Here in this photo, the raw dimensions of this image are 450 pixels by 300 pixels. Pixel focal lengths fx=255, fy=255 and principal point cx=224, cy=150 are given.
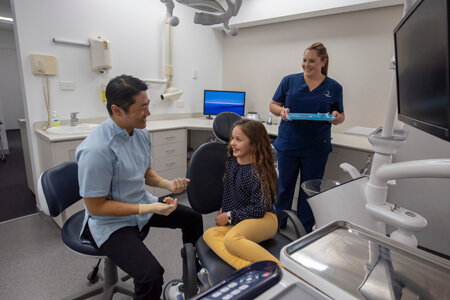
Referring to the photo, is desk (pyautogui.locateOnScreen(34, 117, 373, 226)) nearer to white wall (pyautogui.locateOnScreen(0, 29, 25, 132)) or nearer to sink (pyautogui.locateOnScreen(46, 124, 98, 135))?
sink (pyautogui.locateOnScreen(46, 124, 98, 135))

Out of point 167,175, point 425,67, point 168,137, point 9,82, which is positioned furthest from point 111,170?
point 9,82

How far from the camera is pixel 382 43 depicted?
2.49 meters

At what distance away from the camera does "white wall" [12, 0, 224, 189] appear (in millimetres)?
2258

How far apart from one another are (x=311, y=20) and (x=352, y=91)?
37.6 inches

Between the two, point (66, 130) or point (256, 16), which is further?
point (256, 16)

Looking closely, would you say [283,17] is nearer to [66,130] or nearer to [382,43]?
[382,43]

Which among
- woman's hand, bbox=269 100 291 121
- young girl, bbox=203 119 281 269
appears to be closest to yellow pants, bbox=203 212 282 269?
young girl, bbox=203 119 281 269

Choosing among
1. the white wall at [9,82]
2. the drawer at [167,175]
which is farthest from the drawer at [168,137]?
the white wall at [9,82]

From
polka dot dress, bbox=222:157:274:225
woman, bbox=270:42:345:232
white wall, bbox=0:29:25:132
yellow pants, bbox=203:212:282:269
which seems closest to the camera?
yellow pants, bbox=203:212:282:269

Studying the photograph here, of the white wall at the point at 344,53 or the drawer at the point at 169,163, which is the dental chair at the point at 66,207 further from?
the white wall at the point at 344,53

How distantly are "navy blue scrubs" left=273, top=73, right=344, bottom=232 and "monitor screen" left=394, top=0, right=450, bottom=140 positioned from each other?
4.08 feet

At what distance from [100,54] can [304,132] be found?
2.12 meters

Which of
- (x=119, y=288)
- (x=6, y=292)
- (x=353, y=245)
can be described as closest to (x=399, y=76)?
(x=353, y=245)

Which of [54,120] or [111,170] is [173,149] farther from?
[111,170]
